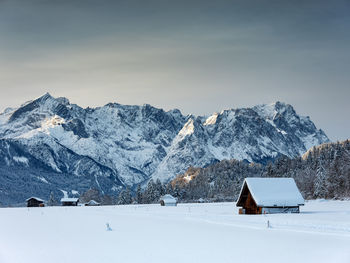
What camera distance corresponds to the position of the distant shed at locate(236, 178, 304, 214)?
63781mm

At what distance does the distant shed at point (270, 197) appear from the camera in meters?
63.8

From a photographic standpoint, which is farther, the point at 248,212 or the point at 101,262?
the point at 248,212

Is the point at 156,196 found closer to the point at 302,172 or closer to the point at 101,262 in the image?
the point at 302,172

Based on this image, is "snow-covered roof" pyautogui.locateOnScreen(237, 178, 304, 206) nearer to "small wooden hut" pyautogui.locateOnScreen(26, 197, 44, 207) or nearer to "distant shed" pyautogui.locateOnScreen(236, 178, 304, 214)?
"distant shed" pyautogui.locateOnScreen(236, 178, 304, 214)

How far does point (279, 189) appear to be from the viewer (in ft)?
218

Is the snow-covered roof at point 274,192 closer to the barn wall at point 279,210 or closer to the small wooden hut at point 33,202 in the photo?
the barn wall at point 279,210

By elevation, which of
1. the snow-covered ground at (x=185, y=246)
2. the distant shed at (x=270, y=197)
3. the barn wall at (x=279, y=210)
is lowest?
the snow-covered ground at (x=185, y=246)

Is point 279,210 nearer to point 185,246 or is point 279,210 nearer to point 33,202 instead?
point 185,246

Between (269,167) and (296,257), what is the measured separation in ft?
546

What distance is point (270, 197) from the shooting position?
211ft

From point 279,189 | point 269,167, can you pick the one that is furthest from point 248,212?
point 269,167

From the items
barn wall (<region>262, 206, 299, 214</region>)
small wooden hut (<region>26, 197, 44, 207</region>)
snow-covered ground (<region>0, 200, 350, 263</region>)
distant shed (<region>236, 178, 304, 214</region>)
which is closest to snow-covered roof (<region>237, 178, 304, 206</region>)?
distant shed (<region>236, 178, 304, 214</region>)

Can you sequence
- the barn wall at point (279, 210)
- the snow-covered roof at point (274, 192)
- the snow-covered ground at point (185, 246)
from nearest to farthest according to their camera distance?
1. the snow-covered ground at point (185, 246)
2. the snow-covered roof at point (274, 192)
3. the barn wall at point (279, 210)

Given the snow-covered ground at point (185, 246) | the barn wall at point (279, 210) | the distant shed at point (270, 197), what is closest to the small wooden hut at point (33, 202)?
the distant shed at point (270, 197)
